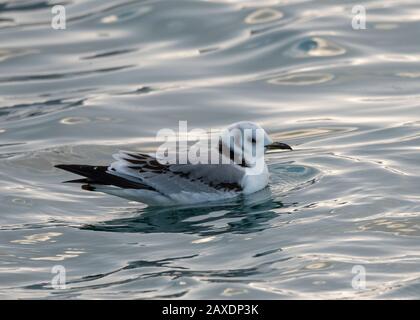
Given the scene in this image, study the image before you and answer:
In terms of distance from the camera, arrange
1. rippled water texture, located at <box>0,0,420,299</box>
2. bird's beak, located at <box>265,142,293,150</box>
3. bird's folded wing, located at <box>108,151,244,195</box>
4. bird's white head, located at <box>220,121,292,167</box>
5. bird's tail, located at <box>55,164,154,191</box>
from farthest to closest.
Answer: bird's white head, located at <box>220,121,292,167</box> → bird's beak, located at <box>265,142,293,150</box> → bird's folded wing, located at <box>108,151,244,195</box> → bird's tail, located at <box>55,164,154,191</box> → rippled water texture, located at <box>0,0,420,299</box>

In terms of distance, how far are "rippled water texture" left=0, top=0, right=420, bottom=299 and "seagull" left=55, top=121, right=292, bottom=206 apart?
175mm

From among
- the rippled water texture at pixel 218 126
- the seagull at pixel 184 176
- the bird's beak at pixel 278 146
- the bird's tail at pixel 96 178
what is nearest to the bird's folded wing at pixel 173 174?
the seagull at pixel 184 176

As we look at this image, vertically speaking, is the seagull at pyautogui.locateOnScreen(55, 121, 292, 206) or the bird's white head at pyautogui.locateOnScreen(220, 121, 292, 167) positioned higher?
the bird's white head at pyautogui.locateOnScreen(220, 121, 292, 167)

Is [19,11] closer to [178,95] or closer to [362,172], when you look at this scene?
[178,95]

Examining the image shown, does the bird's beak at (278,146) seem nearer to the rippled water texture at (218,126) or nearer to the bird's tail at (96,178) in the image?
the rippled water texture at (218,126)

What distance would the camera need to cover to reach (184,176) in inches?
477

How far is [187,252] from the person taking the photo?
1047 centimetres

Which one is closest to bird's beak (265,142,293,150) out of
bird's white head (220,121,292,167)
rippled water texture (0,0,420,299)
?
bird's white head (220,121,292,167)

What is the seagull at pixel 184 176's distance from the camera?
1178cm

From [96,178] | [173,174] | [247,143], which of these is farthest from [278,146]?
[96,178]

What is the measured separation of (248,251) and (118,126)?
5.29m

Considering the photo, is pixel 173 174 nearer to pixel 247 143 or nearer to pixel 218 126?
pixel 247 143

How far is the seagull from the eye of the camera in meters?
11.8

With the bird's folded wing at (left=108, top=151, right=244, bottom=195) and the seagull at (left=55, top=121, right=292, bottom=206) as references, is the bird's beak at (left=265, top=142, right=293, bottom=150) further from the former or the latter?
the bird's folded wing at (left=108, top=151, right=244, bottom=195)
